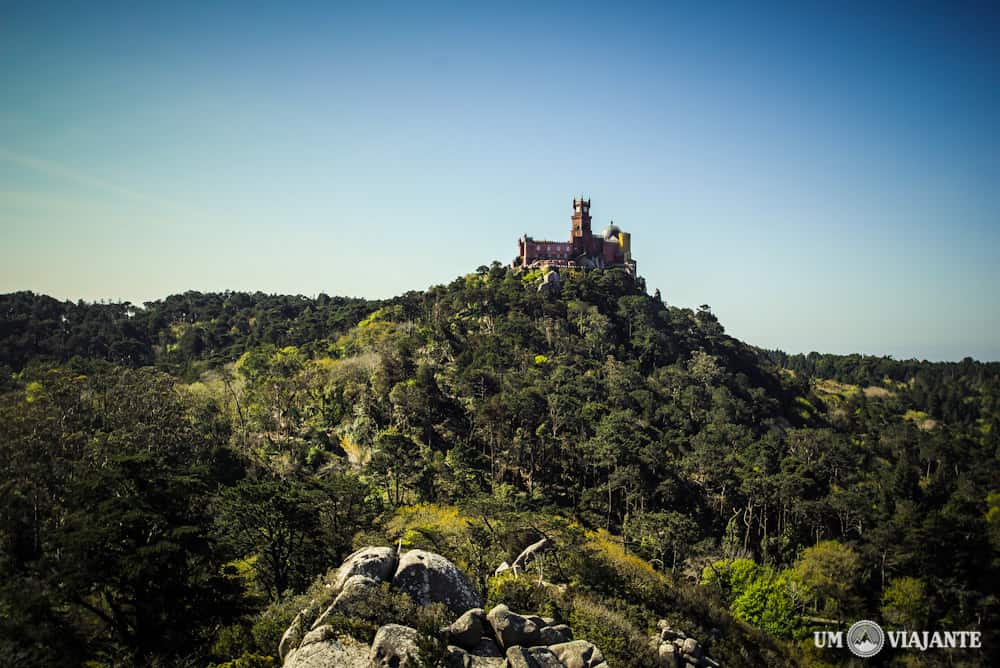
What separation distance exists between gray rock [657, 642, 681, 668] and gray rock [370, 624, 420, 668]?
11.5 m

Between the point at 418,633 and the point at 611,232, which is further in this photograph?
the point at 611,232

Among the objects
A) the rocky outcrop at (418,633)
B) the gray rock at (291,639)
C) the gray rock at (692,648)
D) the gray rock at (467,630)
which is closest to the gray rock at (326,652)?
the rocky outcrop at (418,633)

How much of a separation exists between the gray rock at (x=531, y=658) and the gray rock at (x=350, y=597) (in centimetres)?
510

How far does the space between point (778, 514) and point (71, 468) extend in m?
61.8

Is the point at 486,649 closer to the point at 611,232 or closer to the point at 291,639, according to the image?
the point at 291,639

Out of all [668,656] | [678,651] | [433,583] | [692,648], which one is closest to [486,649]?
[433,583]

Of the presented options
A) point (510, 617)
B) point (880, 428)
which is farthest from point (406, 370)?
point (880, 428)

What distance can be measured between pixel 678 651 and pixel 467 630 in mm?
11126

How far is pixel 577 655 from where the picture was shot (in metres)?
18.0

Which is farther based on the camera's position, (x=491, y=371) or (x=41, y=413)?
(x=491, y=371)

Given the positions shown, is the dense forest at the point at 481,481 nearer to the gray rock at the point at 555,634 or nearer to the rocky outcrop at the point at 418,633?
the rocky outcrop at the point at 418,633

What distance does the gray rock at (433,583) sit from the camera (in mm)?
20250

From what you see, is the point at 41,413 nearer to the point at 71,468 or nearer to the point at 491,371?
the point at 71,468

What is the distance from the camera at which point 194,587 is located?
76.2 ft
